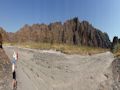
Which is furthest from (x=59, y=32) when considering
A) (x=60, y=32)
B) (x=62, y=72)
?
(x=62, y=72)

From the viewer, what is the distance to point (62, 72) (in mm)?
23156

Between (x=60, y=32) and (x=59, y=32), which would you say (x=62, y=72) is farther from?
(x=59, y=32)

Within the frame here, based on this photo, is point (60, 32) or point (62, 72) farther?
point (60, 32)

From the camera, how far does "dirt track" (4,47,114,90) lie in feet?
66.8

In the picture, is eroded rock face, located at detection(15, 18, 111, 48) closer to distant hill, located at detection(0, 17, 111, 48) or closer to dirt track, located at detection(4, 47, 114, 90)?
distant hill, located at detection(0, 17, 111, 48)

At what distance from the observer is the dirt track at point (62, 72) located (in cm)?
2036

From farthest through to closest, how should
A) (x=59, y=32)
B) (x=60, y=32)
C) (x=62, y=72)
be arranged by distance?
(x=59, y=32)
(x=60, y=32)
(x=62, y=72)

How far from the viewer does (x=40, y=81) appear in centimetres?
2050

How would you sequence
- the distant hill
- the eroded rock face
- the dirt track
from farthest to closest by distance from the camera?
the eroded rock face
the distant hill
the dirt track

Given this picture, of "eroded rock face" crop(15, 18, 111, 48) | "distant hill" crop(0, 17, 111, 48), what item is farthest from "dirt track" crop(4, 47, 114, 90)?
"eroded rock face" crop(15, 18, 111, 48)

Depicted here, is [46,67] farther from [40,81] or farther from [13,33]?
[13,33]

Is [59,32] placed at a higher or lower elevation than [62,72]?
higher

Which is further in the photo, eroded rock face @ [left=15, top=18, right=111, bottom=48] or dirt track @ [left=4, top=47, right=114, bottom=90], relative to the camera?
eroded rock face @ [left=15, top=18, right=111, bottom=48]

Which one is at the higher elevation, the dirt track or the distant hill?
the distant hill
